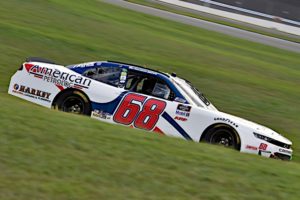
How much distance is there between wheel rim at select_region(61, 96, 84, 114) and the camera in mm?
10016

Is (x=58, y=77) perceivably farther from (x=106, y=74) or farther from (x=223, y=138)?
(x=223, y=138)

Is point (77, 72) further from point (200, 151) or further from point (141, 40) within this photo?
point (141, 40)

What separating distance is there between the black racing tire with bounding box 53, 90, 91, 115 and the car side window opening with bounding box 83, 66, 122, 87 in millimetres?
478

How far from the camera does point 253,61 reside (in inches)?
908

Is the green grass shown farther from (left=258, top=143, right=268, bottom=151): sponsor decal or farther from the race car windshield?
(left=258, top=143, right=268, bottom=151): sponsor decal

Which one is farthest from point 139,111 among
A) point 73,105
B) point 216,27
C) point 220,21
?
point 220,21

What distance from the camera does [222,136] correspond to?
970 centimetres

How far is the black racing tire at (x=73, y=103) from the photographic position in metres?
9.96

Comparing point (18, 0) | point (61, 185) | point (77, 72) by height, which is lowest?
point (61, 185)

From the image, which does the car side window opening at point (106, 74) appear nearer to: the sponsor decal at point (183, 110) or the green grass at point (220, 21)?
the sponsor decal at point (183, 110)

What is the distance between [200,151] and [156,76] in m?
3.50

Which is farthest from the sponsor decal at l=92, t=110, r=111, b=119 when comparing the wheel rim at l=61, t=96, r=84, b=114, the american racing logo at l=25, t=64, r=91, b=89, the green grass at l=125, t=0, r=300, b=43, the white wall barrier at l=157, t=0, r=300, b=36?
the white wall barrier at l=157, t=0, r=300, b=36

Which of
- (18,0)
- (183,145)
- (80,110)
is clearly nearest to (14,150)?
(183,145)

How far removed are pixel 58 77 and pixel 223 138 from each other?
3.07 meters
